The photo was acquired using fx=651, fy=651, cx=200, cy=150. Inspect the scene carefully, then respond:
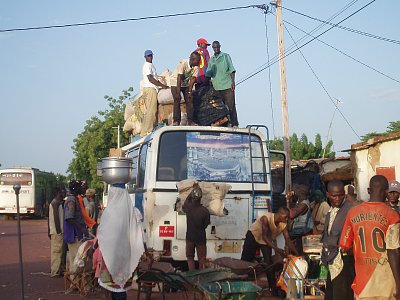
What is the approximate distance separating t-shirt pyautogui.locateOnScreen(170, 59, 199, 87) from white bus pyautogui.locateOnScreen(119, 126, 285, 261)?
1.90 meters

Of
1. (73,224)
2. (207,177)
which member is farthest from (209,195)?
(73,224)

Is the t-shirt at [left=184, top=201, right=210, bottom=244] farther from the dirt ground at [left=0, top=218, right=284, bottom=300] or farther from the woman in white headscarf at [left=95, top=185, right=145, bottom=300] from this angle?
the woman in white headscarf at [left=95, top=185, right=145, bottom=300]

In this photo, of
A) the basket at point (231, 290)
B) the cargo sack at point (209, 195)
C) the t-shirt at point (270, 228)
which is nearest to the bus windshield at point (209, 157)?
the cargo sack at point (209, 195)

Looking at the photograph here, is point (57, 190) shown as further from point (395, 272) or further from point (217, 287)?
point (395, 272)

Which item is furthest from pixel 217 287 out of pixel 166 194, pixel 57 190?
pixel 57 190

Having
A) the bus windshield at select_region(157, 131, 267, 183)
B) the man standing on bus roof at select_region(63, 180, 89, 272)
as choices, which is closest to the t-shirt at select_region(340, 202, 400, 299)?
the bus windshield at select_region(157, 131, 267, 183)

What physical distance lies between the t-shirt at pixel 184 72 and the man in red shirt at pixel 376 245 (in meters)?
7.24

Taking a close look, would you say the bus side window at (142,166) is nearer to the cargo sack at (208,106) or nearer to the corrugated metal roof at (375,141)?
the cargo sack at (208,106)

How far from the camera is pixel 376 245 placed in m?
5.51

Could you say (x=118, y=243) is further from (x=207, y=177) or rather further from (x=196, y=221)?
(x=207, y=177)

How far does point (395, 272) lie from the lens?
5.30 m

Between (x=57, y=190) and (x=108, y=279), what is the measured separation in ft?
18.8

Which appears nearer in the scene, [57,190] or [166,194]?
[166,194]

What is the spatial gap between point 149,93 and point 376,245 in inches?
330
